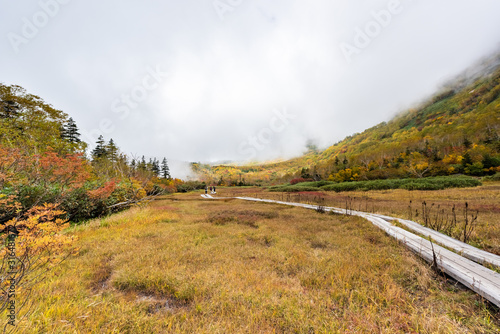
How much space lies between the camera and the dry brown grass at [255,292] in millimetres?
2709

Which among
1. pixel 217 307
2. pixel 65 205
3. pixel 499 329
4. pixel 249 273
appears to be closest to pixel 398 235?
pixel 499 329

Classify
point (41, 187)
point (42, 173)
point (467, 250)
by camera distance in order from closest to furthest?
1. point (467, 250)
2. point (41, 187)
3. point (42, 173)

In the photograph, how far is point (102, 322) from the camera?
109 inches

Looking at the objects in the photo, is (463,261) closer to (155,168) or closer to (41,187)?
(41,187)

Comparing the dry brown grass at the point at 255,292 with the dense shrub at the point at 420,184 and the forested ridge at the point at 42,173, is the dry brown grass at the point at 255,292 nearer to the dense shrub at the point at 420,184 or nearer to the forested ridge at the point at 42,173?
the forested ridge at the point at 42,173

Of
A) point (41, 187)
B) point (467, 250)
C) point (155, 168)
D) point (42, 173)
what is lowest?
point (467, 250)

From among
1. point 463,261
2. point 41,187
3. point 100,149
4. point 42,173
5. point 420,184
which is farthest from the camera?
point 100,149

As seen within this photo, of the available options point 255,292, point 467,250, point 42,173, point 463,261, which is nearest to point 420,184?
point 467,250

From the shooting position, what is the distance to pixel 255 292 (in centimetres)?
359

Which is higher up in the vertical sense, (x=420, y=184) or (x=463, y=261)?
(x=463, y=261)

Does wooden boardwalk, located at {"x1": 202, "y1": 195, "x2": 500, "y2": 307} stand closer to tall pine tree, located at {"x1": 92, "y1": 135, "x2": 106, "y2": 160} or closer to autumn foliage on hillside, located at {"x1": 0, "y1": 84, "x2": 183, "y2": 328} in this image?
autumn foliage on hillside, located at {"x1": 0, "y1": 84, "x2": 183, "y2": 328}

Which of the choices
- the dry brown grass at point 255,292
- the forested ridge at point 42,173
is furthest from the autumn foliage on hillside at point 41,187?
the dry brown grass at point 255,292

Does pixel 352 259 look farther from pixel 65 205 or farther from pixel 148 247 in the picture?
pixel 65 205

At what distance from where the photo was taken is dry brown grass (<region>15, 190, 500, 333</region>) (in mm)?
2709
